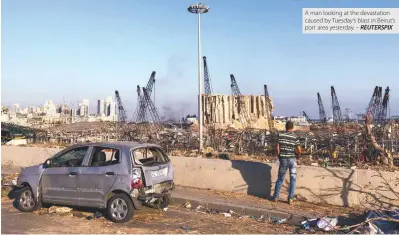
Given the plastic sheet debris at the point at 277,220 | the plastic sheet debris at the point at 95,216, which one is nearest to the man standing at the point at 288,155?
the plastic sheet debris at the point at 277,220

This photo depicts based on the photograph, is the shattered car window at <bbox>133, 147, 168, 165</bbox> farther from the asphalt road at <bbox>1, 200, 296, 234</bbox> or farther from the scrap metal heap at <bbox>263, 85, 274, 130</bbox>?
the scrap metal heap at <bbox>263, 85, 274, 130</bbox>

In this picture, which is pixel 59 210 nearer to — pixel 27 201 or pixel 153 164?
pixel 27 201

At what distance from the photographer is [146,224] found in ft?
24.3

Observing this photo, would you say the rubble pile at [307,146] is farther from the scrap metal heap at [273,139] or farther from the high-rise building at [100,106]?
the high-rise building at [100,106]

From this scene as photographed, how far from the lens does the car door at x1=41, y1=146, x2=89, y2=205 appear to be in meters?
8.19

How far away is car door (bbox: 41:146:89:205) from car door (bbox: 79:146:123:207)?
7.8 inches

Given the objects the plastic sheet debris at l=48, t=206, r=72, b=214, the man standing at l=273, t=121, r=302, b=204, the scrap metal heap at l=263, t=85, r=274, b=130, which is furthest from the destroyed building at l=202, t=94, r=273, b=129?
the plastic sheet debris at l=48, t=206, r=72, b=214

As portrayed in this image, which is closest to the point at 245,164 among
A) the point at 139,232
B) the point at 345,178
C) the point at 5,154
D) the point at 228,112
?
the point at 345,178

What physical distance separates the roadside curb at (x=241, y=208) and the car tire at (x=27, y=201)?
3140mm

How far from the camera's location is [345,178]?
8359 mm

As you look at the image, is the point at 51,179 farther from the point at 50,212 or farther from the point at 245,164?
the point at 245,164

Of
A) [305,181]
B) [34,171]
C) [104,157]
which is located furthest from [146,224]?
[305,181]

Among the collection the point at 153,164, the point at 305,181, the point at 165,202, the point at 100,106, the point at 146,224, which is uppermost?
Result: the point at 100,106

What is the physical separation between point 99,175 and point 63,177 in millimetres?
992
